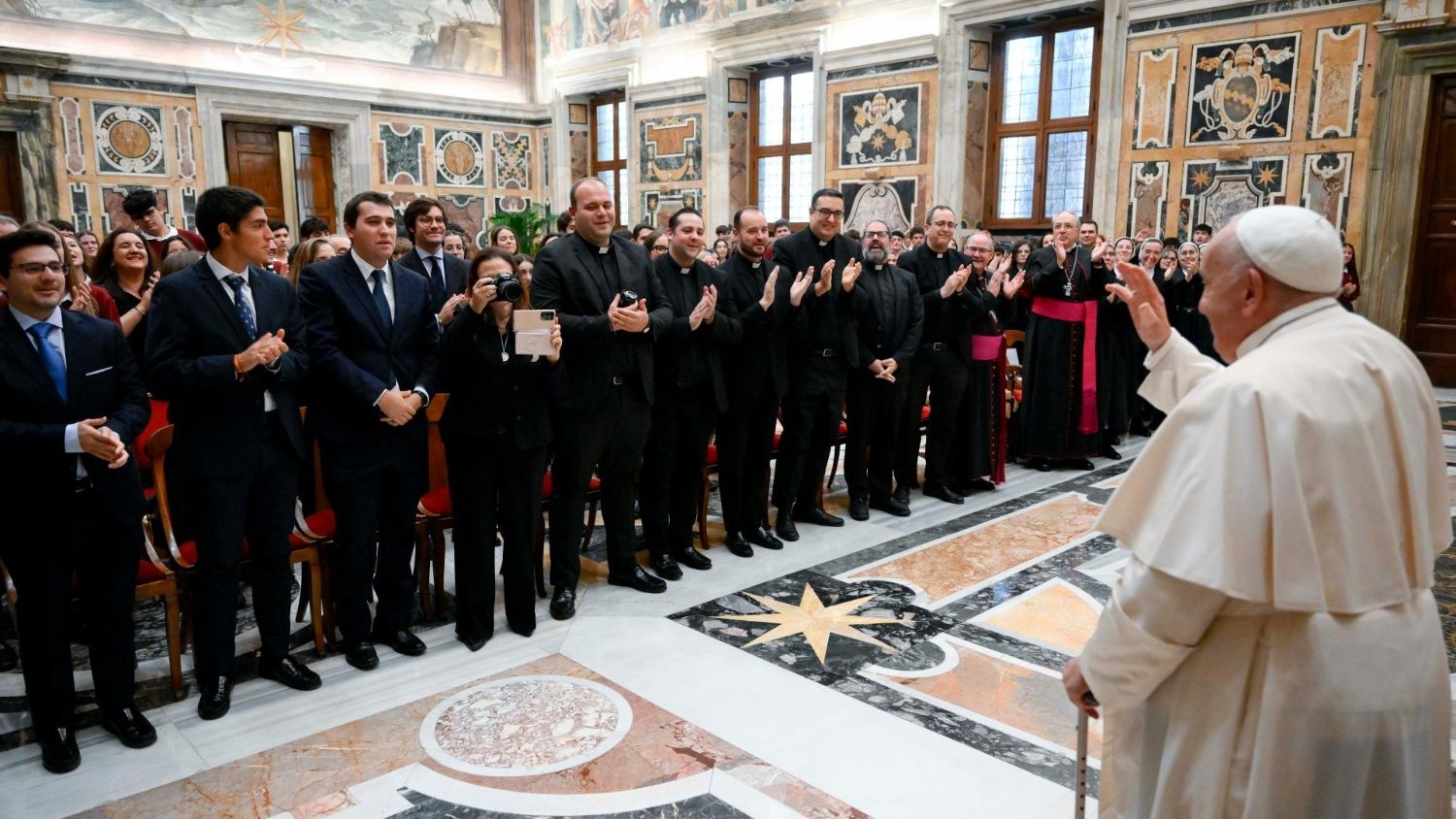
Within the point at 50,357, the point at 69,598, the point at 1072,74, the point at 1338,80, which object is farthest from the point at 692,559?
the point at 1072,74

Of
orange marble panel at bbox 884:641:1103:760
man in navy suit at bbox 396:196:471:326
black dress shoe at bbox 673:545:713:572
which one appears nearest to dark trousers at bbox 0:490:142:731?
man in navy suit at bbox 396:196:471:326

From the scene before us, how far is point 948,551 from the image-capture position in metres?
5.34

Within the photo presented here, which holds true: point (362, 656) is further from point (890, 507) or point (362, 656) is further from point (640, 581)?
point (890, 507)

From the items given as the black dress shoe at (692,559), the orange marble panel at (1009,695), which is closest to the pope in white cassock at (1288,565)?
the orange marble panel at (1009,695)

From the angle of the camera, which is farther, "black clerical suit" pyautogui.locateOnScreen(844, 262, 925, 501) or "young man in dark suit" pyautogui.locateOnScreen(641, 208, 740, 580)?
"black clerical suit" pyautogui.locateOnScreen(844, 262, 925, 501)

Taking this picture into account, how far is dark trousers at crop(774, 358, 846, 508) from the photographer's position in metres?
5.56

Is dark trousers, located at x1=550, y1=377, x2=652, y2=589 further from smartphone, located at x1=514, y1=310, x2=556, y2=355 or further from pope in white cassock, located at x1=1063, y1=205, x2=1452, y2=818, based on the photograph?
pope in white cassock, located at x1=1063, y1=205, x2=1452, y2=818

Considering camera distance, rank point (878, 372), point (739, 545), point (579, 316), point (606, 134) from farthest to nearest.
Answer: point (606, 134) < point (878, 372) < point (739, 545) < point (579, 316)

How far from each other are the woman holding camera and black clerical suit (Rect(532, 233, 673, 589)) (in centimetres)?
22

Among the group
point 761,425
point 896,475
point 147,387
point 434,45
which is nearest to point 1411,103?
point 896,475

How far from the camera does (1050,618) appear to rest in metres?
4.38

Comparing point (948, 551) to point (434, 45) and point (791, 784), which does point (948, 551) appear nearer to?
point (791, 784)

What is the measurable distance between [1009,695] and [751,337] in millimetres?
2346

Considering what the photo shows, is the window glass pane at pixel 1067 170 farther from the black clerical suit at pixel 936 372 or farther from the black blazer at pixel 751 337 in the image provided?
the black blazer at pixel 751 337
